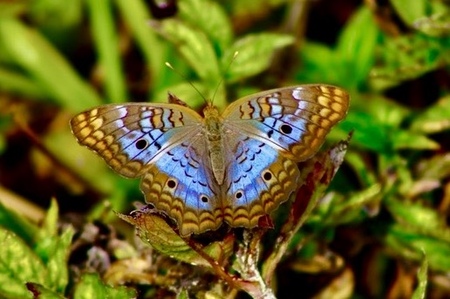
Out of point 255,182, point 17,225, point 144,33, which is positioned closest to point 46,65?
point 144,33

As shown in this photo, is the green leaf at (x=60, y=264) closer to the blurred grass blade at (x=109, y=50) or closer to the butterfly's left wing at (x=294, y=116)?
the butterfly's left wing at (x=294, y=116)

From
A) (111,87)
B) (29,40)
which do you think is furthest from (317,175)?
(29,40)

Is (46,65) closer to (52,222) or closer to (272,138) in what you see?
(52,222)

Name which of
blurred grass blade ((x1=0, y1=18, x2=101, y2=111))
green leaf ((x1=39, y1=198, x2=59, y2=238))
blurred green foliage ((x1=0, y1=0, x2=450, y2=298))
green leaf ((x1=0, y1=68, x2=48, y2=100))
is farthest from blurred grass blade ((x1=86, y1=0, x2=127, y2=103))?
green leaf ((x1=39, y1=198, x2=59, y2=238))

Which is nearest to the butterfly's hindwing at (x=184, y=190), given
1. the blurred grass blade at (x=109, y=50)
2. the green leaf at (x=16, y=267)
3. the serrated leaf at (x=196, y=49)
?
the green leaf at (x=16, y=267)

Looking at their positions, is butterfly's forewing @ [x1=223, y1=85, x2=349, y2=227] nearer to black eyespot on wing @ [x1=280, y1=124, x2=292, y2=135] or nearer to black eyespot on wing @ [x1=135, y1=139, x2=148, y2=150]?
black eyespot on wing @ [x1=280, y1=124, x2=292, y2=135]

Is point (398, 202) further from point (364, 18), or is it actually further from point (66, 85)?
point (66, 85)
